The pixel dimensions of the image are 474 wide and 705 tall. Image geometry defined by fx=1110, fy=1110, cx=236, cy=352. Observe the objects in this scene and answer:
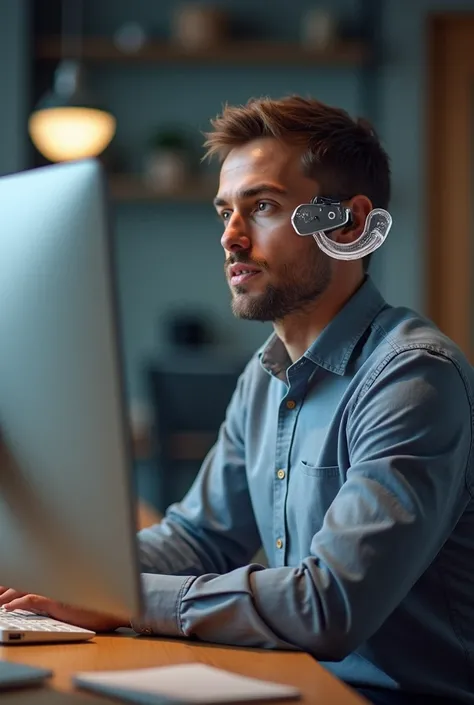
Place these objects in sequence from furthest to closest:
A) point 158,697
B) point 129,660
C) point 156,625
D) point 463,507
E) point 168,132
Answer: point 168,132 < point 463,507 < point 156,625 < point 129,660 < point 158,697

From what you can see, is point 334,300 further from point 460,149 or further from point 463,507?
point 460,149

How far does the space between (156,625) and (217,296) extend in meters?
3.83

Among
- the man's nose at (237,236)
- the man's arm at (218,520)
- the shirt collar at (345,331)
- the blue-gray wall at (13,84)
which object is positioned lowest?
the man's arm at (218,520)

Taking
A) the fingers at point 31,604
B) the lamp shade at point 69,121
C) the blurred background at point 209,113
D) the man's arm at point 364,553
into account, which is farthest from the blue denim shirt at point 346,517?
the blurred background at point 209,113

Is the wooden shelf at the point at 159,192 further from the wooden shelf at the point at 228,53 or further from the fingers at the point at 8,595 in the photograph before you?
the fingers at the point at 8,595

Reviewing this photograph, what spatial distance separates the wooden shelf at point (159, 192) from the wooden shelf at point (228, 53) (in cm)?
53

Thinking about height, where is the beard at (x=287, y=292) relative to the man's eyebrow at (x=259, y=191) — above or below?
below

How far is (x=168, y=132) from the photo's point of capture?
4801 mm

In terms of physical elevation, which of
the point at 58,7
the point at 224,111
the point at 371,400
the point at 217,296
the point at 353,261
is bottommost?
the point at 217,296

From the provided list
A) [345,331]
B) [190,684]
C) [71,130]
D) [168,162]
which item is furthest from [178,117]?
[190,684]

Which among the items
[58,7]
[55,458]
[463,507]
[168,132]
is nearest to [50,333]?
[55,458]

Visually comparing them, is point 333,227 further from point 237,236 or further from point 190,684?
point 190,684

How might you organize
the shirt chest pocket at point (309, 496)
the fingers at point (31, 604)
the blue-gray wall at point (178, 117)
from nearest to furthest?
the fingers at point (31, 604), the shirt chest pocket at point (309, 496), the blue-gray wall at point (178, 117)

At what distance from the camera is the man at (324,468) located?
1.16m
